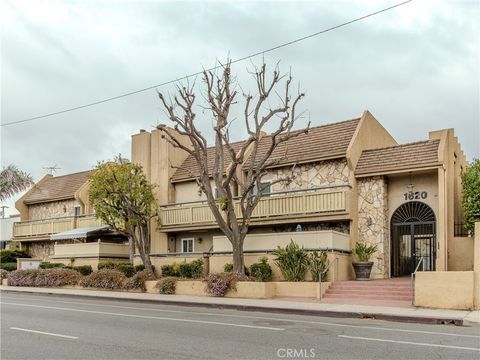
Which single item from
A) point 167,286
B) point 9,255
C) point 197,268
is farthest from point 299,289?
point 9,255

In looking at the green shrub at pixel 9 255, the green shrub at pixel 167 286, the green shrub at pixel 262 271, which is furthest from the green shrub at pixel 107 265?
the green shrub at pixel 9 255

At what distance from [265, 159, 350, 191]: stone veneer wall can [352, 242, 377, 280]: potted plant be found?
10.6 ft

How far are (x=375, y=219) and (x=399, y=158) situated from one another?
285 cm

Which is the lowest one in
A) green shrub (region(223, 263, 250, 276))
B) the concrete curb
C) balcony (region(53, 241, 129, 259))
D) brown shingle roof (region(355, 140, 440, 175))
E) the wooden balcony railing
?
the concrete curb

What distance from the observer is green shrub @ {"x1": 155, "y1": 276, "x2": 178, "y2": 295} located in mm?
23312

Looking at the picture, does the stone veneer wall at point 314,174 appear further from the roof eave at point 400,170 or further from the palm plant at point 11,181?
the palm plant at point 11,181

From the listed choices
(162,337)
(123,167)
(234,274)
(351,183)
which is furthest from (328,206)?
(162,337)

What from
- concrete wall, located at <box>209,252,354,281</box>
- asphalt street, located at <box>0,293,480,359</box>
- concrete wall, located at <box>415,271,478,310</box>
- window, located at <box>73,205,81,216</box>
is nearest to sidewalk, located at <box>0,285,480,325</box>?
concrete wall, located at <box>415,271,478,310</box>

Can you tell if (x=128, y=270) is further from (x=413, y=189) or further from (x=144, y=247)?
(x=413, y=189)

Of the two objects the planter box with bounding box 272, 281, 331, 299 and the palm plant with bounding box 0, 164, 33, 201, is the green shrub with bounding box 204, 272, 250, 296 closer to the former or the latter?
the planter box with bounding box 272, 281, 331, 299

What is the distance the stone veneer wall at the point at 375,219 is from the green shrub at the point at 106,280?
36.3 ft

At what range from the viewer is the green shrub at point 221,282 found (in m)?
21.7

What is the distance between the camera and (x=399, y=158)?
78.7ft

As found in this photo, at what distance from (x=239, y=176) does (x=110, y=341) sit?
1804 cm
